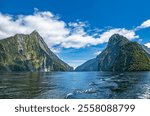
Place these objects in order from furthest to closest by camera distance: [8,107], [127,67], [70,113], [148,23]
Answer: [127,67] → [148,23] → [8,107] → [70,113]

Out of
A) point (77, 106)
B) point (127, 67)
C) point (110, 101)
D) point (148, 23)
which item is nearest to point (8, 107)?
point (77, 106)

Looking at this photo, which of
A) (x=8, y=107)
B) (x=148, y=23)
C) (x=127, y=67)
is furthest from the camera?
(x=127, y=67)

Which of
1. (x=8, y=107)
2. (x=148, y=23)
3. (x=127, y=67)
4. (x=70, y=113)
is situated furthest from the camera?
(x=127, y=67)

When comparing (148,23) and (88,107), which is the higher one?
(148,23)

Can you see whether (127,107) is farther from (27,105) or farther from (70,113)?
(27,105)

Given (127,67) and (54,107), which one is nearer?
(54,107)

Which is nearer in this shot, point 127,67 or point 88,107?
point 88,107

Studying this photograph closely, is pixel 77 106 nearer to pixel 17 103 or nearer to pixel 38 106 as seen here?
pixel 38 106

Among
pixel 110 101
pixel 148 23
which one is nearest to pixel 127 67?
pixel 148 23

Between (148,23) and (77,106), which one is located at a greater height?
(148,23)
